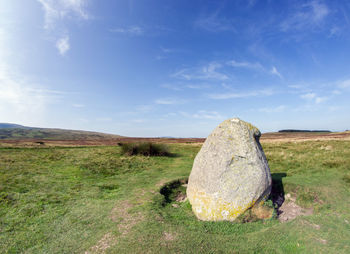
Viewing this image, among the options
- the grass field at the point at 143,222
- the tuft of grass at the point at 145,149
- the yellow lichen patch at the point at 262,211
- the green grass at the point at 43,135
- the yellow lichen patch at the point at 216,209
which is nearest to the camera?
the grass field at the point at 143,222

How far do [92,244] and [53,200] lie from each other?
504 centimetres

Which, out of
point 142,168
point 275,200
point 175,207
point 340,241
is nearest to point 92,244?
point 175,207

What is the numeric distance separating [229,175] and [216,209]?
1.53 m

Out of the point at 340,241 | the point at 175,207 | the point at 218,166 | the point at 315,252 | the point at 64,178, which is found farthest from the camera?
the point at 64,178

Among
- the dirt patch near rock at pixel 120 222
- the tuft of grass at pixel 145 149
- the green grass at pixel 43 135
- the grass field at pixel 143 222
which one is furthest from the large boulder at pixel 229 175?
the green grass at pixel 43 135

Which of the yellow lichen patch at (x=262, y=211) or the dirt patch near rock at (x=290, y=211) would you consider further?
the dirt patch near rock at (x=290, y=211)

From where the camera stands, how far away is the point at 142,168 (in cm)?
1723

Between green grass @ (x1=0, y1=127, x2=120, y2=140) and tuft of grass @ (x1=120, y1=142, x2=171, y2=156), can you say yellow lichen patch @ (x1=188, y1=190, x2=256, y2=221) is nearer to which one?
tuft of grass @ (x1=120, y1=142, x2=171, y2=156)

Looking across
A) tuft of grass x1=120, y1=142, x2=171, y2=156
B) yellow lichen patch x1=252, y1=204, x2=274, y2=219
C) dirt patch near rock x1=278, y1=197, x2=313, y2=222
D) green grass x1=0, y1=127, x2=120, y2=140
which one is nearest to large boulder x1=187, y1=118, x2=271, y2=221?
yellow lichen patch x1=252, y1=204, x2=274, y2=219

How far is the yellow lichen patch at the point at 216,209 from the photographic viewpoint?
730cm

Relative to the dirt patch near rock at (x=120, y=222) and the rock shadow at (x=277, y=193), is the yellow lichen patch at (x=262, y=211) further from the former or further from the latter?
the dirt patch near rock at (x=120, y=222)

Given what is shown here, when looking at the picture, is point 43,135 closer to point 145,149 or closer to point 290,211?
point 145,149

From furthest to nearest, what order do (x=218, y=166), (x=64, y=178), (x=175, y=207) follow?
(x=64, y=178)
(x=175, y=207)
(x=218, y=166)

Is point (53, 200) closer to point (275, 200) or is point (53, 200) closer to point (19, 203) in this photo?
point (19, 203)
